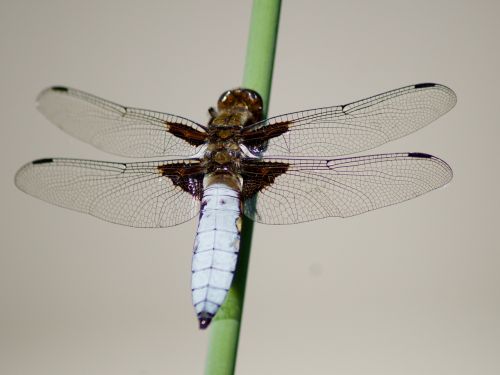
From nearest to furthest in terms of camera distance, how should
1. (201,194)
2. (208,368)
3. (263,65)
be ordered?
(208,368)
(263,65)
(201,194)

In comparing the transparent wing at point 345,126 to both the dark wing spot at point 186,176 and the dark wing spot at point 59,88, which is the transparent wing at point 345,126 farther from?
the dark wing spot at point 59,88

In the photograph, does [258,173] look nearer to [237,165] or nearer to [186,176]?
[237,165]

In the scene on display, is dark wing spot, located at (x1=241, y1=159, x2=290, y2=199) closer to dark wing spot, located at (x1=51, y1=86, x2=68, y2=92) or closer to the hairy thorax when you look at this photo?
the hairy thorax

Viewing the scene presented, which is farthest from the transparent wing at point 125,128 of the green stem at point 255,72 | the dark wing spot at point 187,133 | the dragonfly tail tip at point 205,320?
the dragonfly tail tip at point 205,320

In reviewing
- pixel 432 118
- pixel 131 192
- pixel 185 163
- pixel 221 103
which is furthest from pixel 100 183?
pixel 432 118

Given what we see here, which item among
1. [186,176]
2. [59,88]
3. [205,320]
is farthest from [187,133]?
[205,320]

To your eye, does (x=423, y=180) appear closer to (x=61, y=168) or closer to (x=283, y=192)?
(x=283, y=192)
